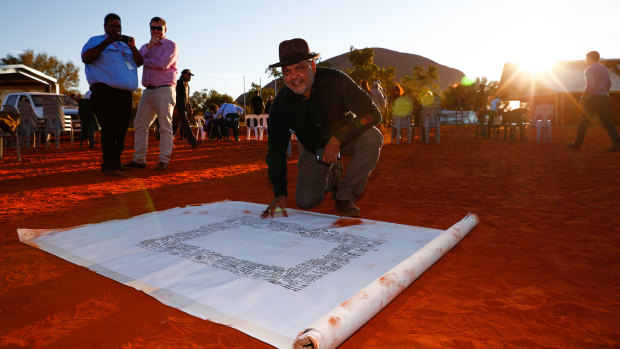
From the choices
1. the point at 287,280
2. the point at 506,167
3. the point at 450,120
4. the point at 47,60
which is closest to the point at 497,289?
the point at 287,280

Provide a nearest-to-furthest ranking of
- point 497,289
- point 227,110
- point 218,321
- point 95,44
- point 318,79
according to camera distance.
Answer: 1. point 218,321
2. point 497,289
3. point 318,79
4. point 95,44
5. point 227,110

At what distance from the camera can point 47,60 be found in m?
41.9

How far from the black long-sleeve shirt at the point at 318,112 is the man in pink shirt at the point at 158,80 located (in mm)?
3072

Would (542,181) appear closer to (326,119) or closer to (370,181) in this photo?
(370,181)

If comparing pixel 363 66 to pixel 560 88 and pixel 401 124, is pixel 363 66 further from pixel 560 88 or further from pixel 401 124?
pixel 401 124

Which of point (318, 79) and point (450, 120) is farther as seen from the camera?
point (450, 120)

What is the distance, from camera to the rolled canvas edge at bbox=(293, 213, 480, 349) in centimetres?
122

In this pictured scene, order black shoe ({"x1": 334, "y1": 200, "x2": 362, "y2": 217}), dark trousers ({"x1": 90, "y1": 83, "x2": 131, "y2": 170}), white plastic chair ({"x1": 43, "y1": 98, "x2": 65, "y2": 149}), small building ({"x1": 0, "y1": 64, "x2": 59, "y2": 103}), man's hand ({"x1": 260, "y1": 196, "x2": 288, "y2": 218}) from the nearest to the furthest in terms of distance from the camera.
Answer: man's hand ({"x1": 260, "y1": 196, "x2": 288, "y2": 218})
black shoe ({"x1": 334, "y1": 200, "x2": 362, "y2": 217})
dark trousers ({"x1": 90, "y1": 83, "x2": 131, "y2": 170})
white plastic chair ({"x1": 43, "y1": 98, "x2": 65, "y2": 149})
small building ({"x1": 0, "y1": 64, "x2": 59, "y2": 103})

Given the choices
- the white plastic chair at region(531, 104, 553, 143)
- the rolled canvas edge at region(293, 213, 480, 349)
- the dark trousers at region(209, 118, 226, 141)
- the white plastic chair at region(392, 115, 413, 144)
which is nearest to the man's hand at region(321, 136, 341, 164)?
the rolled canvas edge at region(293, 213, 480, 349)

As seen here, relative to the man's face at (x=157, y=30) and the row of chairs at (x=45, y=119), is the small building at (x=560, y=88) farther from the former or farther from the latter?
the row of chairs at (x=45, y=119)

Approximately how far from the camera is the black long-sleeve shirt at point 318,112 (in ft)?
10.2

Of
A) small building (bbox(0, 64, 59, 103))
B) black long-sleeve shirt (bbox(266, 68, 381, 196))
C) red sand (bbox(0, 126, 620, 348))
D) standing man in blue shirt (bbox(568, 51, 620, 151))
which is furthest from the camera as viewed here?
small building (bbox(0, 64, 59, 103))

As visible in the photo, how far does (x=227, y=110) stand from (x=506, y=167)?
33.9ft

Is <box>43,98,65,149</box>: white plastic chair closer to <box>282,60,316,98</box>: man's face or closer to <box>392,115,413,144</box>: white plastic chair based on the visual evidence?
<box>392,115,413,144</box>: white plastic chair
